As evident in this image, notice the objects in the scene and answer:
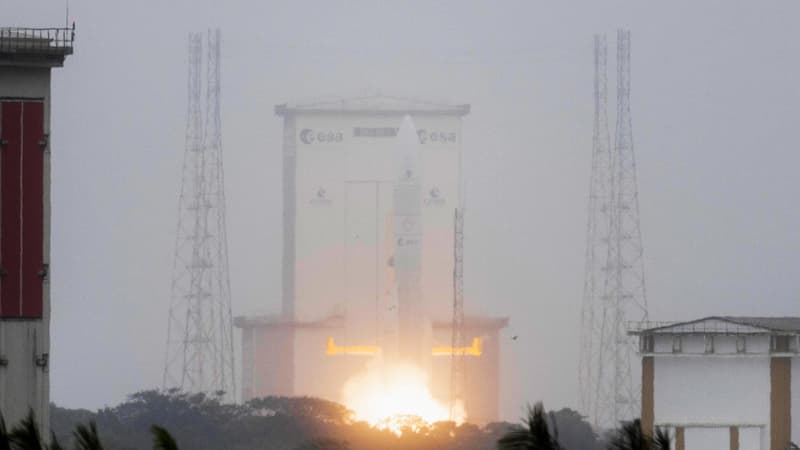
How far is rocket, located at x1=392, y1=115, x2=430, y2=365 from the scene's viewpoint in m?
134

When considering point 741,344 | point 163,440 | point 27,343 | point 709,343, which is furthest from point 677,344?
point 163,440

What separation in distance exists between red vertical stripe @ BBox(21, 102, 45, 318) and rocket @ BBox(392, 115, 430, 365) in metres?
57.6

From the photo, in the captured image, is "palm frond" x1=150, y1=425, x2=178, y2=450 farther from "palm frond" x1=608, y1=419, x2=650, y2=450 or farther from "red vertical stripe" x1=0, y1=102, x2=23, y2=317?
"red vertical stripe" x1=0, y1=102, x2=23, y2=317

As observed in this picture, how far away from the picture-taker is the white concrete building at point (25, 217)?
75.6 meters

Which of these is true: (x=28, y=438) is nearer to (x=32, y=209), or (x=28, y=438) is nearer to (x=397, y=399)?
(x=32, y=209)

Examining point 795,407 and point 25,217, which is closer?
point 25,217

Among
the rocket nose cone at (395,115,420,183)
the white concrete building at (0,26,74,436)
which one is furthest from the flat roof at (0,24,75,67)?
the rocket nose cone at (395,115,420,183)

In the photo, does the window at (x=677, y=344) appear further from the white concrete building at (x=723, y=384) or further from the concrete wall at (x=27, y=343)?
the concrete wall at (x=27, y=343)

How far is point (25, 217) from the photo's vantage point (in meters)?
76.4

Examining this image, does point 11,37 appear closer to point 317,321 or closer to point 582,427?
point 582,427

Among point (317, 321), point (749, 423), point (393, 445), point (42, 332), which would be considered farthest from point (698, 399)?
point (317, 321)

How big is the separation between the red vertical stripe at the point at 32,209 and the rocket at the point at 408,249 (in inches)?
Result: 2267

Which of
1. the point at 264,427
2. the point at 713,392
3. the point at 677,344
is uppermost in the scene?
the point at 677,344

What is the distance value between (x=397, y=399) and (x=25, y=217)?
67.1 meters
